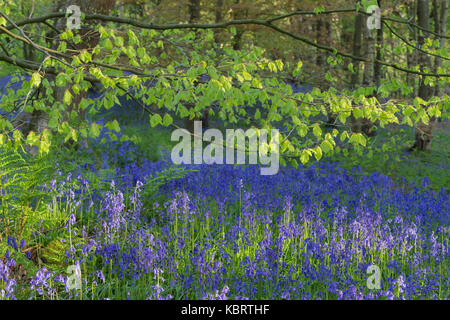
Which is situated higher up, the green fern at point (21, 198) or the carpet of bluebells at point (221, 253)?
the green fern at point (21, 198)

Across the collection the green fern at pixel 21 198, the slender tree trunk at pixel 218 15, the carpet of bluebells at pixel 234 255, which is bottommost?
the carpet of bluebells at pixel 234 255

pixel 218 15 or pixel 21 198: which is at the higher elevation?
pixel 218 15

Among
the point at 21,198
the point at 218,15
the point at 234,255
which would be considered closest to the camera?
the point at 234,255

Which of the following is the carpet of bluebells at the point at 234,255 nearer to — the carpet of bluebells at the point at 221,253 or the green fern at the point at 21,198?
the carpet of bluebells at the point at 221,253

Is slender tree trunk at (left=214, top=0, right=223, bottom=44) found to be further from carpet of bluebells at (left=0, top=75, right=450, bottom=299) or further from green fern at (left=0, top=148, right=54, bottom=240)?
green fern at (left=0, top=148, right=54, bottom=240)

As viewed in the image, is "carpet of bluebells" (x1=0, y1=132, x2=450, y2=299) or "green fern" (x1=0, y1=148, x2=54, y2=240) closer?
"carpet of bluebells" (x1=0, y1=132, x2=450, y2=299)

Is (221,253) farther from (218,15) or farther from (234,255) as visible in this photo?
(218,15)

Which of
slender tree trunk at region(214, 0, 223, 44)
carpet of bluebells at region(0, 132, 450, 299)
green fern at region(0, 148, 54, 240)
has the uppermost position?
slender tree trunk at region(214, 0, 223, 44)

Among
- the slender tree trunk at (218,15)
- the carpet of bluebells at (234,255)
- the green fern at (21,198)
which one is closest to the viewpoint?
the carpet of bluebells at (234,255)

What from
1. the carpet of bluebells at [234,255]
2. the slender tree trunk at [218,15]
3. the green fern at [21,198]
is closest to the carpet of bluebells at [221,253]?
the carpet of bluebells at [234,255]

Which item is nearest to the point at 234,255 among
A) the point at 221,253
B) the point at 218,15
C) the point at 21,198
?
the point at 221,253

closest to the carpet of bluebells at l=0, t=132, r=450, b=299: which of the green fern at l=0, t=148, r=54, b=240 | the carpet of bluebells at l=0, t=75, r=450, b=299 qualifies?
the carpet of bluebells at l=0, t=75, r=450, b=299

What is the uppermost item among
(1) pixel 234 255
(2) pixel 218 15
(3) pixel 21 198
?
(2) pixel 218 15
